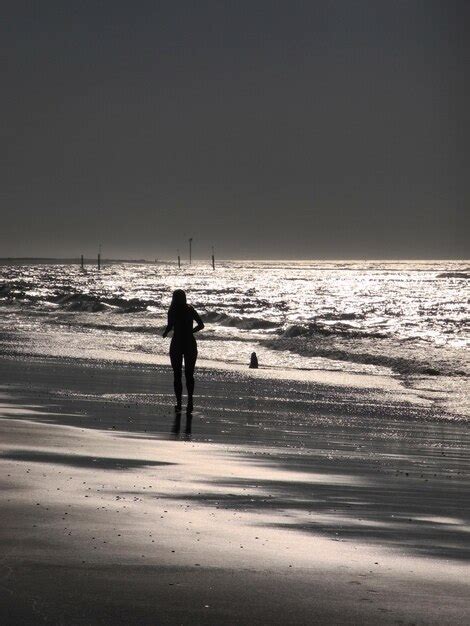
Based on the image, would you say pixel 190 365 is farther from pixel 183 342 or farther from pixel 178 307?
pixel 178 307

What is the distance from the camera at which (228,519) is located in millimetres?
7879

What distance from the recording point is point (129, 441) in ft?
40.5

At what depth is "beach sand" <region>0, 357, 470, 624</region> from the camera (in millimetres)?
5707

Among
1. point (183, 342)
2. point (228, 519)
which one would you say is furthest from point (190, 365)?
point (228, 519)

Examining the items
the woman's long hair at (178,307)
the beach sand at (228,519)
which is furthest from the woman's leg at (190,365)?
the beach sand at (228,519)

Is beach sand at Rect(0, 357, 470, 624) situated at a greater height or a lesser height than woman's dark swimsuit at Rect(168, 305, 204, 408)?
lesser

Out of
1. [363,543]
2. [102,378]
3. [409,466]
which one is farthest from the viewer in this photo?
[102,378]

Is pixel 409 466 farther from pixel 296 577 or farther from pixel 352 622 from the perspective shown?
pixel 352 622

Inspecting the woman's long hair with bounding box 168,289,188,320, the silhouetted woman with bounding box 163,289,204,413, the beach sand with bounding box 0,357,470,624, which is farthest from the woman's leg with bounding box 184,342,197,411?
the beach sand with bounding box 0,357,470,624

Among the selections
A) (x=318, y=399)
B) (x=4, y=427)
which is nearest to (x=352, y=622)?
(x=4, y=427)

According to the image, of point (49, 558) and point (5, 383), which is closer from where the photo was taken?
point (49, 558)

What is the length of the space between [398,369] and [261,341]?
11.4 metres

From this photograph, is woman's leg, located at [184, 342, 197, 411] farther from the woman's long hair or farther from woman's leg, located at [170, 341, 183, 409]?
the woman's long hair

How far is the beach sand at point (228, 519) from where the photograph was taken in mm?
5707
